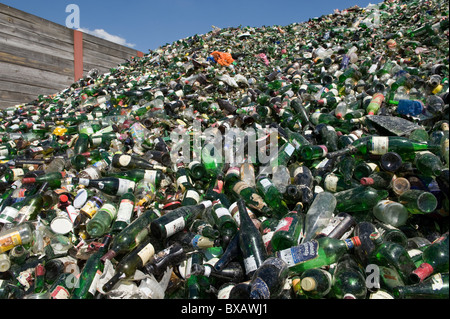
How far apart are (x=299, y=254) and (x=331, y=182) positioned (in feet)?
2.24

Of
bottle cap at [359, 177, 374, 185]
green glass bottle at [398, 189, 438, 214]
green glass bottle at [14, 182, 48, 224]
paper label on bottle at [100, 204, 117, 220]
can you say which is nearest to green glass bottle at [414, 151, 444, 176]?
green glass bottle at [398, 189, 438, 214]

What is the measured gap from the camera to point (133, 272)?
1278 millimetres

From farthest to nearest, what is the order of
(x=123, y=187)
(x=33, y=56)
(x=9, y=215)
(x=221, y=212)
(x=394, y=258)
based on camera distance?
1. (x=33, y=56)
2. (x=123, y=187)
3. (x=9, y=215)
4. (x=221, y=212)
5. (x=394, y=258)

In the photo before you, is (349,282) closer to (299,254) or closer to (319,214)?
(299,254)

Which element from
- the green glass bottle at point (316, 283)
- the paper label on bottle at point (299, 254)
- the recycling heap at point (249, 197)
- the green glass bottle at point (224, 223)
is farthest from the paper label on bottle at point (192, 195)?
the green glass bottle at point (316, 283)

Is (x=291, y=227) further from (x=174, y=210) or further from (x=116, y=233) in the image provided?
(x=116, y=233)

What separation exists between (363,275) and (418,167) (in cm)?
77

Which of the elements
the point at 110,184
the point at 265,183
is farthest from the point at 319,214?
the point at 110,184

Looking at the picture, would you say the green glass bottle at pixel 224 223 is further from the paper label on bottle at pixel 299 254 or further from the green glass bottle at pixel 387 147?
the green glass bottle at pixel 387 147

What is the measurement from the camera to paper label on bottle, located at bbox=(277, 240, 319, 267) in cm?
117

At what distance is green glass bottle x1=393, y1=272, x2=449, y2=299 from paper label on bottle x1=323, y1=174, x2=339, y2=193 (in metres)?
0.72

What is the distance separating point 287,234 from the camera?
1309 mm
